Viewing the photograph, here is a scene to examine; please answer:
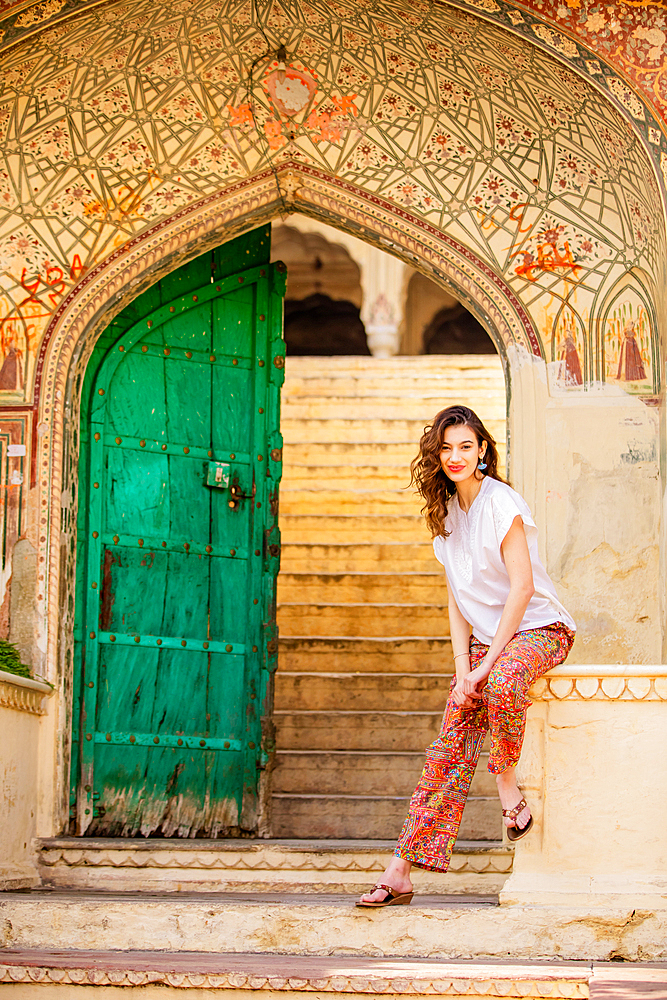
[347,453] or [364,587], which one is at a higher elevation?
[347,453]

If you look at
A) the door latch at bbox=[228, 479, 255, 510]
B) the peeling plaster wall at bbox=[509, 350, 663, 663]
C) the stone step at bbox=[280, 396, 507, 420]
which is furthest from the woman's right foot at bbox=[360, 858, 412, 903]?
the stone step at bbox=[280, 396, 507, 420]

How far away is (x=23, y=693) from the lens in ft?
16.4

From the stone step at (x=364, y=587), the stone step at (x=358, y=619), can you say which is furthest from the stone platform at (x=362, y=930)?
the stone step at (x=364, y=587)

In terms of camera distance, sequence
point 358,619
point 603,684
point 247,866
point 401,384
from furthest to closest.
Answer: point 401,384 < point 358,619 < point 247,866 < point 603,684

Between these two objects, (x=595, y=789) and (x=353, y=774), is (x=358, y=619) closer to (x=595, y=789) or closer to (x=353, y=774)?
(x=353, y=774)

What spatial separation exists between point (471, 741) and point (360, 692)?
3127 millimetres

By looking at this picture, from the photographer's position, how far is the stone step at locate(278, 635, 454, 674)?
23.2 feet

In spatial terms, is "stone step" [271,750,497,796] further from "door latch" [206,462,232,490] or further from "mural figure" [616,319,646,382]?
"mural figure" [616,319,646,382]

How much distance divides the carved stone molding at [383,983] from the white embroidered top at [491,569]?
3.44ft

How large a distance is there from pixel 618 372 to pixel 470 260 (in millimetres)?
899

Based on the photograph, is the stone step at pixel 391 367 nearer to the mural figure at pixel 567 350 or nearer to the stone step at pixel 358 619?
the stone step at pixel 358 619

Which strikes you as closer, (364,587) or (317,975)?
(317,975)

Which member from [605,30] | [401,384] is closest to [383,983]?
[605,30]

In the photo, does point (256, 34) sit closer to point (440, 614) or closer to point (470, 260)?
point (470, 260)
